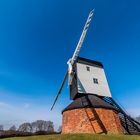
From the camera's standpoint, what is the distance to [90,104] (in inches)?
783

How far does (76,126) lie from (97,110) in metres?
2.97

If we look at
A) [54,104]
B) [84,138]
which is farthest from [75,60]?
[84,138]

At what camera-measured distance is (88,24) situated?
89.7 feet

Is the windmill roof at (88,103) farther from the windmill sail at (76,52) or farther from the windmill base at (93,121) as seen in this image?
the windmill sail at (76,52)

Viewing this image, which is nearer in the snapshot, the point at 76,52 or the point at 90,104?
the point at 90,104

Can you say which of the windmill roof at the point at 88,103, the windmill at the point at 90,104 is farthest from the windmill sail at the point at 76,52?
the windmill roof at the point at 88,103

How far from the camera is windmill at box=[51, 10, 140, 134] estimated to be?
19.3 m

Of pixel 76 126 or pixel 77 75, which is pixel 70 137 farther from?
pixel 77 75

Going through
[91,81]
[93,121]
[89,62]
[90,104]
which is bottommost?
[93,121]

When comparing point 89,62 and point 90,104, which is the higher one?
point 89,62

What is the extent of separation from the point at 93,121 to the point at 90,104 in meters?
1.89

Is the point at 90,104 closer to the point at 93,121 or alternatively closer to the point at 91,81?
the point at 93,121

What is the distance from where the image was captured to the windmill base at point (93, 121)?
19031mm

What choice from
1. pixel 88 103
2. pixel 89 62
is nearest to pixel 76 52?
pixel 89 62
